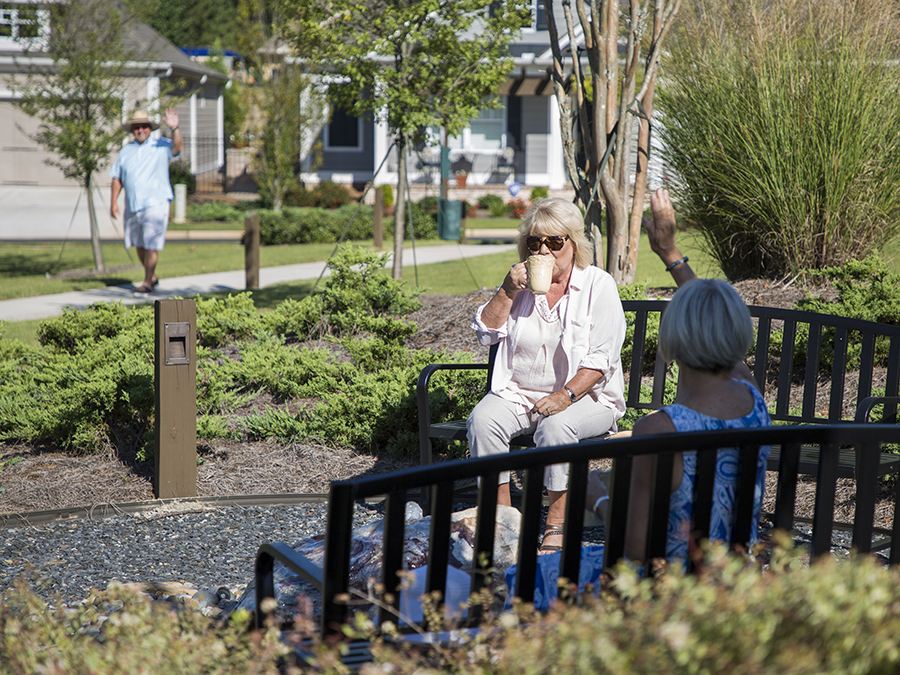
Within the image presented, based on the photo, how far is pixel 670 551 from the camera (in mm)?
2166

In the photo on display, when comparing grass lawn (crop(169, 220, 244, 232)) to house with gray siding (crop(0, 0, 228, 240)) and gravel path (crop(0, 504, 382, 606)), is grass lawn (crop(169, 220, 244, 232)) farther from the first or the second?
gravel path (crop(0, 504, 382, 606))

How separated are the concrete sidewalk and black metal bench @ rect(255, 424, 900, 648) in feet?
21.0

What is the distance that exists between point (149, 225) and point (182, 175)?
16243 mm

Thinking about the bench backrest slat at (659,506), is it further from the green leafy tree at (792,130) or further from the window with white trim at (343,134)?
the window with white trim at (343,134)

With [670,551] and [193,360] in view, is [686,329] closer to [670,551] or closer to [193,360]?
[670,551]

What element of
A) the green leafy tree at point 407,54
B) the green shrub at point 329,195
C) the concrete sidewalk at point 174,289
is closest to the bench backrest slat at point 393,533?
the concrete sidewalk at point 174,289

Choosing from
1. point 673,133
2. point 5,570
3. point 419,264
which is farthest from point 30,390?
point 419,264

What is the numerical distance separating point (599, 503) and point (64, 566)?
2.40 m

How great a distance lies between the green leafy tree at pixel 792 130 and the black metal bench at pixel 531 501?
4.28 m

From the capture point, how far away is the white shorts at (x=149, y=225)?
32.3ft

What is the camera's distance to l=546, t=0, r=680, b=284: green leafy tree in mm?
5660

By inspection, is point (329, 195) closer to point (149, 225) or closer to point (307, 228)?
point (307, 228)

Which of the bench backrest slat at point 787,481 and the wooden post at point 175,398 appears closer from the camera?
the bench backrest slat at point 787,481

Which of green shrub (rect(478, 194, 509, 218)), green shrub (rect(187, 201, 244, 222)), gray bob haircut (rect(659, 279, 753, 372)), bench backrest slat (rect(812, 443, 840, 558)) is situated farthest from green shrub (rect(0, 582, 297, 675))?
green shrub (rect(187, 201, 244, 222))
